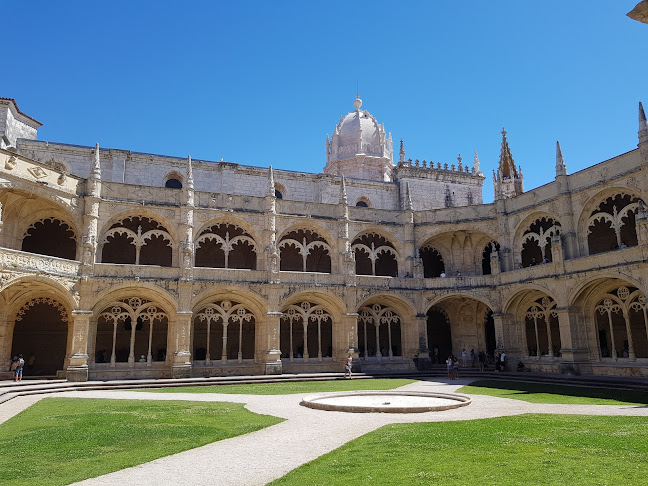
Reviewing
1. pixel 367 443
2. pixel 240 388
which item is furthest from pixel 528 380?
pixel 367 443

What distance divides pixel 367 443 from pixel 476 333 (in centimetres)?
2688

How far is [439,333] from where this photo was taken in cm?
3925

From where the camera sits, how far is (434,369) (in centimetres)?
3256

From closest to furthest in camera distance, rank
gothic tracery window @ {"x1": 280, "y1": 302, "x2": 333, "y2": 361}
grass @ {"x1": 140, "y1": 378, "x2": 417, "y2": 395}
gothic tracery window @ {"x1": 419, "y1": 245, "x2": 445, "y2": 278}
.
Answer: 1. grass @ {"x1": 140, "y1": 378, "x2": 417, "y2": 395}
2. gothic tracery window @ {"x1": 280, "y1": 302, "x2": 333, "y2": 361}
3. gothic tracery window @ {"x1": 419, "y1": 245, "x2": 445, "y2": 278}

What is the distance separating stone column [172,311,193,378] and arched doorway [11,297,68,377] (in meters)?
7.27

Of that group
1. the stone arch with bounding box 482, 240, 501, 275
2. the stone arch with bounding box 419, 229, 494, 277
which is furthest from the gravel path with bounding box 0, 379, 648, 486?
the stone arch with bounding box 482, 240, 501, 275

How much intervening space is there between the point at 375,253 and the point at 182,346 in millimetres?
13902

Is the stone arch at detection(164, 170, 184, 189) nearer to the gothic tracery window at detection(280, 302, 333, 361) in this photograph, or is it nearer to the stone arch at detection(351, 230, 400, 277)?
the gothic tracery window at detection(280, 302, 333, 361)

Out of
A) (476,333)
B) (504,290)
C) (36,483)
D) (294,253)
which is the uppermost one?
(294,253)

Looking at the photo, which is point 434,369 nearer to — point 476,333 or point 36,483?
point 476,333

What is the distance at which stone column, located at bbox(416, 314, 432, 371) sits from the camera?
32.9 metres

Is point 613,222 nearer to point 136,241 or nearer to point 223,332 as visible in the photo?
point 223,332

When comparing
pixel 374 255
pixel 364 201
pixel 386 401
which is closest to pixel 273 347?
pixel 374 255

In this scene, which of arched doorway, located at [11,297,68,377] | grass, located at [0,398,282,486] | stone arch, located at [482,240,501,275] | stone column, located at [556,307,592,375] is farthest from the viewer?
stone arch, located at [482,240,501,275]
